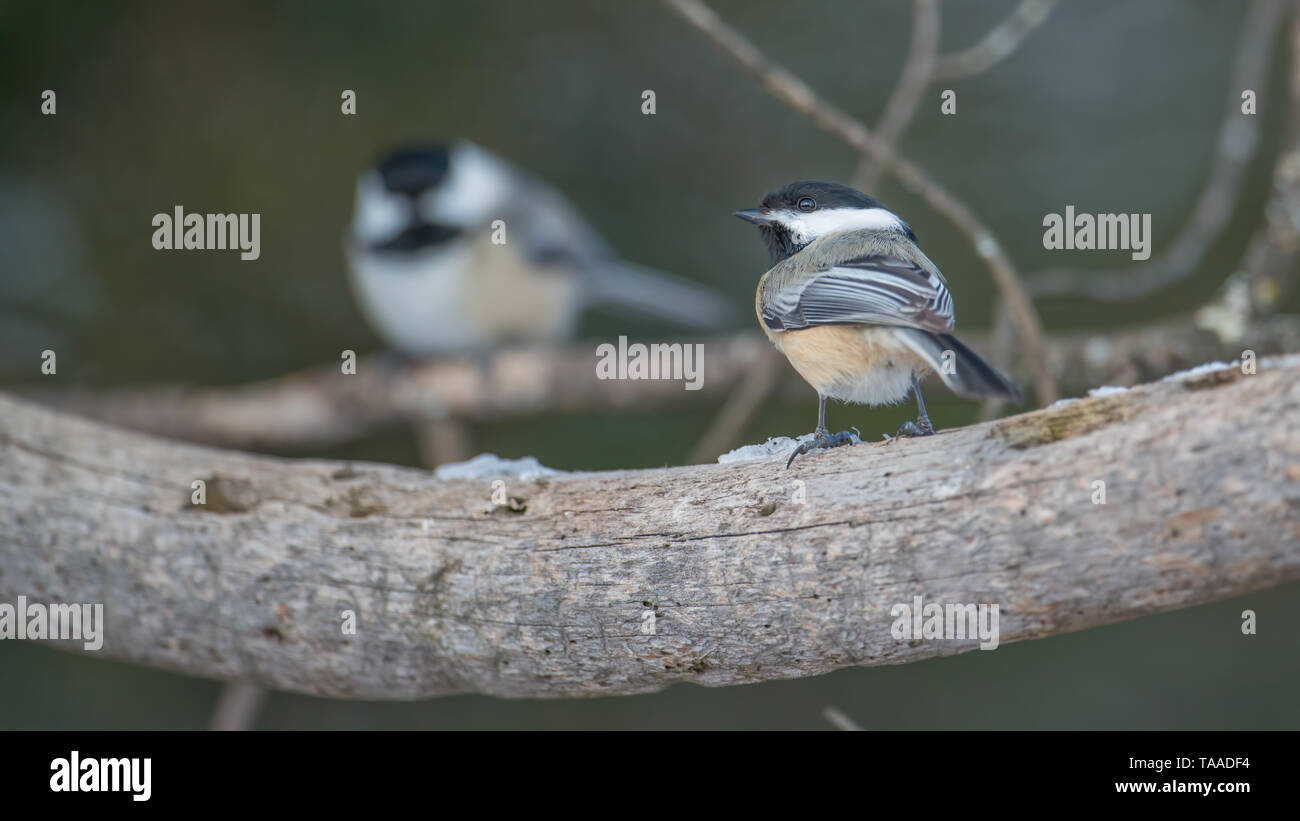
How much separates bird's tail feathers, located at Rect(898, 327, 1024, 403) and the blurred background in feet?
5.69

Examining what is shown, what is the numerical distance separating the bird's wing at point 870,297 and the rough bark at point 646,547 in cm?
18

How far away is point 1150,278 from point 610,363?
147 centimetres

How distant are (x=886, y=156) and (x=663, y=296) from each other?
1903 millimetres

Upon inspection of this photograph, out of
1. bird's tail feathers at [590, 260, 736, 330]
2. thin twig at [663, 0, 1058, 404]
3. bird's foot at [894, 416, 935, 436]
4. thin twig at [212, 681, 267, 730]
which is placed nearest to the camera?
bird's foot at [894, 416, 935, 436]

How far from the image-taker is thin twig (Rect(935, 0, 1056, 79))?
2.36 metres

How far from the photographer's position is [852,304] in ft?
5.29

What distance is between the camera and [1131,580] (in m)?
1.37

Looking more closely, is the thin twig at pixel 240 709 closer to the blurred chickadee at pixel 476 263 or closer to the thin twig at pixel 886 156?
the blurred chickadee at pixel 476 263

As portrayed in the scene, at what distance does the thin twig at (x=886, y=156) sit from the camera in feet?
7.09

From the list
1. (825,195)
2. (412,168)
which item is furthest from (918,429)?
(412,168)

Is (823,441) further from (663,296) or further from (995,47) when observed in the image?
(663,296)

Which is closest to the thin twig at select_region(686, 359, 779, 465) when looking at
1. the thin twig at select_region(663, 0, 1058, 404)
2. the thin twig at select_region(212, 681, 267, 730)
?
the thin twig at select_region(663, 0, 1058, 404)

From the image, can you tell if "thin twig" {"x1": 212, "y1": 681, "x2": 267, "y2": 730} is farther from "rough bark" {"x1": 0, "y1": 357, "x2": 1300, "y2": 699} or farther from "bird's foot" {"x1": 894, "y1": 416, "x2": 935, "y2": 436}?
"bird's foot" {"x1": 894, "y1": 416, "x2": 935, "y2": 436}

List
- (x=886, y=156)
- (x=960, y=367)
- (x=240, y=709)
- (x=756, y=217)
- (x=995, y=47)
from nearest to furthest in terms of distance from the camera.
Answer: (x=960, y=367), (x=756, y=217), (x=886, y=156), (x=995, y=47), (x=240, y=709)
